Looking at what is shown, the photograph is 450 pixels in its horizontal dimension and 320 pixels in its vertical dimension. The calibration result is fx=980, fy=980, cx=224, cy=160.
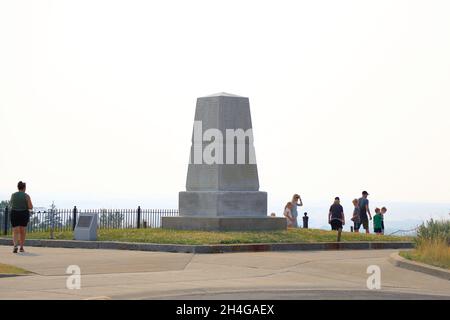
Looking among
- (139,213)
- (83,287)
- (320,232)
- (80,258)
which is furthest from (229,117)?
(83,287)

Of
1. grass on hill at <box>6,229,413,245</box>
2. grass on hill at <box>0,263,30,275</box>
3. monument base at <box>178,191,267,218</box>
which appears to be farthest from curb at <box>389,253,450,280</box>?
monument base at <box>178,191,267,218</box>

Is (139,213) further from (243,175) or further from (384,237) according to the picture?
(384,237)

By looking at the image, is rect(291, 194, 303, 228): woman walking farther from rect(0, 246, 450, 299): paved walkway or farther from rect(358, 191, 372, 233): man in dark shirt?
rect(0, 246, 450, 299): paved walkway

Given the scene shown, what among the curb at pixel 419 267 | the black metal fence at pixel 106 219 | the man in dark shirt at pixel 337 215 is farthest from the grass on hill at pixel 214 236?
the curb at pixel 419 267

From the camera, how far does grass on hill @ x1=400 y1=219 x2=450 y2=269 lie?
70.7 feet

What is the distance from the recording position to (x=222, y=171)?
104 ft

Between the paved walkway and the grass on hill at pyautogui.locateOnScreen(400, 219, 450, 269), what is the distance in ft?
2.57

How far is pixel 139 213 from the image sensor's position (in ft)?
122

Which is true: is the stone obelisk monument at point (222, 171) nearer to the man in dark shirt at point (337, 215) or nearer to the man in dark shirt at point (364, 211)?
the man in dark shirt at point (337, 215)

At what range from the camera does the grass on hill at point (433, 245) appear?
21.5 meters

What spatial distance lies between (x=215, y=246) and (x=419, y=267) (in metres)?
5.99

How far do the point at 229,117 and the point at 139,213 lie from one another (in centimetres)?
727

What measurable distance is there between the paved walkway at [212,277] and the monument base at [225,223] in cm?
551

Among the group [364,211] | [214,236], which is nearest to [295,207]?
[364,211]
